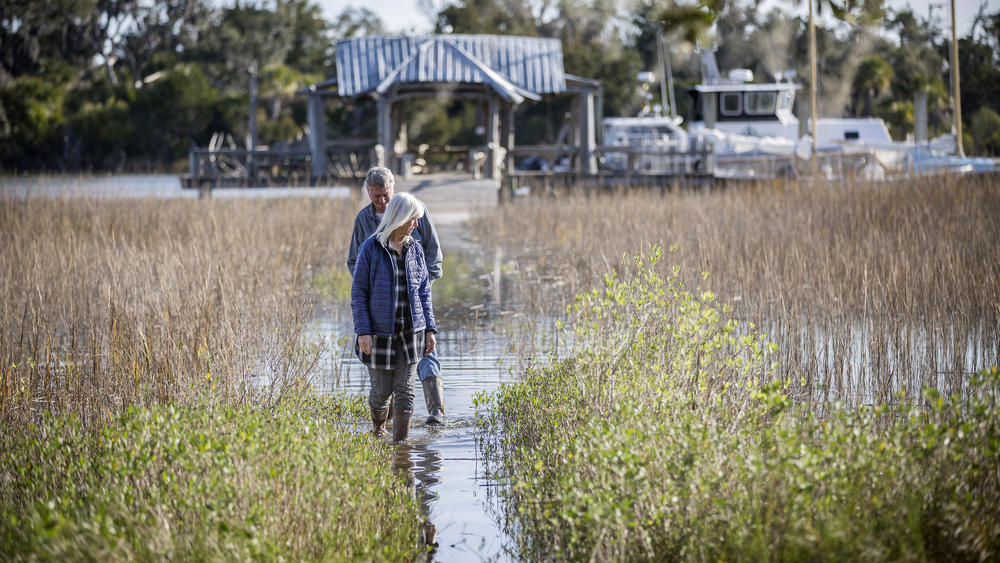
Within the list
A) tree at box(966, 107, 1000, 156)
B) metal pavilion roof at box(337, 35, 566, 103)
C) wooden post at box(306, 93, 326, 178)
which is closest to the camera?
metal pavilion roof at box(337, 35, 566, 103)

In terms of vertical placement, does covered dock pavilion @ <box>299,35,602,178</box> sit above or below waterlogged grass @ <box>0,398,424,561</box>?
above

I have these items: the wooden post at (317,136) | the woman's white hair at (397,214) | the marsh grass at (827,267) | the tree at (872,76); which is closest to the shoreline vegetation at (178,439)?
the woman's white hair at (397,214)

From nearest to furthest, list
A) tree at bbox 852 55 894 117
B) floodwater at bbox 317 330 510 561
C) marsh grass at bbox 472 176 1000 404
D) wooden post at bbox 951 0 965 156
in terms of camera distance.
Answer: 1. floodwater at bbox 317 330 510 561
2. marsh grass at bbox 472 176 1000 404
3. wooden post at bbox 951 0 965 156
4. tree at bbox 852 55 894 117

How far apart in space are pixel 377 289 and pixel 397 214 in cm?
50

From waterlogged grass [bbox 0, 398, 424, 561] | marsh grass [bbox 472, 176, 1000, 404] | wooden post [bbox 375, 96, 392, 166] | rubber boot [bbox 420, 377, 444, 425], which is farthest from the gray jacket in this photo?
wooden post [bbox 375, 96, 392, 166]

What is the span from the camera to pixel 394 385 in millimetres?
6918

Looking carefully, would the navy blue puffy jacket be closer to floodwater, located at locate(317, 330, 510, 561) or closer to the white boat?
floodwater, located at locate(317, 330, 510, 561)

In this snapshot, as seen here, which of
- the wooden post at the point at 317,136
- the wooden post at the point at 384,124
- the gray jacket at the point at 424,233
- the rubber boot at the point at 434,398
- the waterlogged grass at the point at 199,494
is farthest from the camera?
the wooden post at the point at 317,136

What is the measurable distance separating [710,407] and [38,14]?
61.8 metres

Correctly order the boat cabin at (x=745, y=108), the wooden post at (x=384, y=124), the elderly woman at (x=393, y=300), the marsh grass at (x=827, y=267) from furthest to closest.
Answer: the boat cabin at (x=745, y=108), the wooden post at (x=384, y=124), the marsh grass at (x=827, y=267), the elderly woman at (x=393, y=300)

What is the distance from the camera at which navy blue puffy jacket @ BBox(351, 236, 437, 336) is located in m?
6.58

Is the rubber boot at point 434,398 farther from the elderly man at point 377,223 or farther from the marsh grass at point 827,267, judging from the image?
the marsh grass at point 827,267

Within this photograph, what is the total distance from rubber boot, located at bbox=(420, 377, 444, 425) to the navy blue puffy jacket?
902 mm

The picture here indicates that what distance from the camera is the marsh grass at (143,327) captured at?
6.97m
